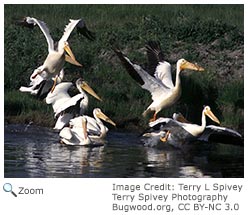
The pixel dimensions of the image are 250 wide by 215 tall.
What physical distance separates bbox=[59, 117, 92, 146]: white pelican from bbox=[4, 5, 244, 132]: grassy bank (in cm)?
109

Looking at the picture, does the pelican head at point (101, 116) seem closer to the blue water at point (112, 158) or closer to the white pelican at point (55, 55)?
the blue water at point (112, 158)

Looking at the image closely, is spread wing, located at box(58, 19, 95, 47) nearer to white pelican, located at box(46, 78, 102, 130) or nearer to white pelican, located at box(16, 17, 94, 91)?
white pelican, located at box(16, 17, 94, 91)

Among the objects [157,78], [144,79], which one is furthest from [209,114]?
[157,78]

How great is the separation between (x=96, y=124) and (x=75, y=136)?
67 centimetres

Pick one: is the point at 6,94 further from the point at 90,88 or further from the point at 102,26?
the point at 102,26

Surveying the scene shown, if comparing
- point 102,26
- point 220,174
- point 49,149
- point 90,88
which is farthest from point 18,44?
point 220,174

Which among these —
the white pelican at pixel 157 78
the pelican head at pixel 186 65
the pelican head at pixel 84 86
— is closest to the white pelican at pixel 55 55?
the pelican head at pixel 84 86

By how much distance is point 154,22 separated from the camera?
18.6 meters

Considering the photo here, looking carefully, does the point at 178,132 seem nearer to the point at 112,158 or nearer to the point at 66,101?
the point at 112,158

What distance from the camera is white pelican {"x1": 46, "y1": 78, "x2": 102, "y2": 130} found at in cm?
1487

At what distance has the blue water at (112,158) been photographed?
1250 cm

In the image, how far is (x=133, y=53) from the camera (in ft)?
57.9

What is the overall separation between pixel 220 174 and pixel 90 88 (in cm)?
355

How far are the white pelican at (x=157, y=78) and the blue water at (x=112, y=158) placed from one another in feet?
2.28
